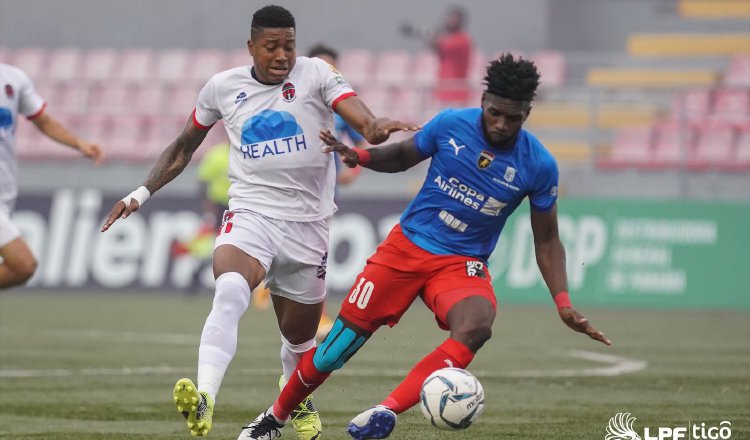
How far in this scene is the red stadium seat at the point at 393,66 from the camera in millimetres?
29000

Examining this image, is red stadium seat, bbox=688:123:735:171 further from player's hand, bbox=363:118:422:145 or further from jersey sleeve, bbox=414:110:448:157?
player's hand, bbox=363:118:422:145

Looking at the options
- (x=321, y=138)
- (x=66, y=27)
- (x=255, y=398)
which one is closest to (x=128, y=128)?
(x=66, y=27)

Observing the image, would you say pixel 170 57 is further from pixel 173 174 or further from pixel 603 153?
pixel 173 174

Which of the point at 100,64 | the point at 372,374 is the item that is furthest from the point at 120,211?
the point at 100,64

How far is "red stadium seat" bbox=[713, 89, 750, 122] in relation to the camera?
2120cm

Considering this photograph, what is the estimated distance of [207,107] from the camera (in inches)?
316

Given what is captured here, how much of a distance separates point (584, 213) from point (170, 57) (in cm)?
1333

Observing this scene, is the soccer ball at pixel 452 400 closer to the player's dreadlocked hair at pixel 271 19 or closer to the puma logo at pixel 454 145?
the puma logo at pixel 454 145

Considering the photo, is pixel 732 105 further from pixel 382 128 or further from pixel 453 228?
pixel 382 128

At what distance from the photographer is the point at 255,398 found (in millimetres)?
9938

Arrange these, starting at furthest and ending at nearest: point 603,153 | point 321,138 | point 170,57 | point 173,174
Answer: point 170,57, point 603,153, point 173,174, point 321,138

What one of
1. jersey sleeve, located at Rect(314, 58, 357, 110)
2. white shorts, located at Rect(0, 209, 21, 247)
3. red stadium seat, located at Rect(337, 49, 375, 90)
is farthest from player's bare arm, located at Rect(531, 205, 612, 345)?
red stadium seat, located at Rect(337, 49, 375, 90)

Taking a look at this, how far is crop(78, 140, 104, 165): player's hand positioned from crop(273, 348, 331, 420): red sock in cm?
384

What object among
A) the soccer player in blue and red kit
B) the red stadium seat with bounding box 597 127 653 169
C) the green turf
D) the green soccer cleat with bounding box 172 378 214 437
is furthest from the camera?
the red stadium seat with bounding box 597 127 653 169
